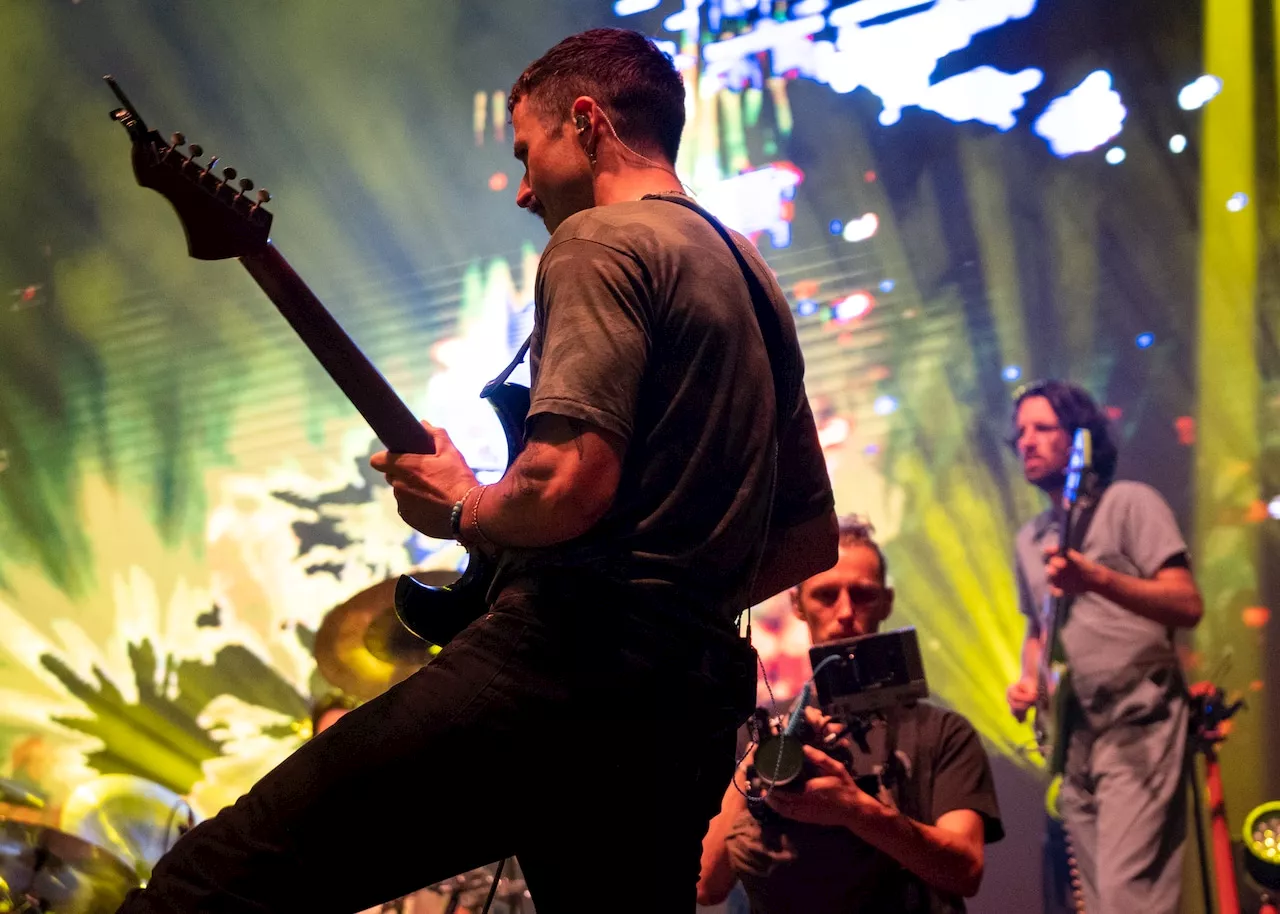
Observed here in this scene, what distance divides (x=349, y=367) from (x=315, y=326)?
74 millimetres

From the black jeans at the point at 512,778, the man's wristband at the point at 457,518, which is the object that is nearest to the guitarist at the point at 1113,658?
the black jeans at the point at 512,778

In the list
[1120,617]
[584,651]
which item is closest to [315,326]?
[584,651]

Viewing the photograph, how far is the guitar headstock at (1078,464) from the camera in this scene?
3.81 m

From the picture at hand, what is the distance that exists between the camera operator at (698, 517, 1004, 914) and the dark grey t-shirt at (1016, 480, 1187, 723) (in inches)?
58.0

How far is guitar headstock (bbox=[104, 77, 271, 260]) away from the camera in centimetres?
168

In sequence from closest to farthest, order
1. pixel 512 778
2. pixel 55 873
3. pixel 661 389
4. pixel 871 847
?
pixel 512 778 → pixel 661 389 → pixel 871 847 → pixel 55 873

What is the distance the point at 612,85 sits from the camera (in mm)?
1689

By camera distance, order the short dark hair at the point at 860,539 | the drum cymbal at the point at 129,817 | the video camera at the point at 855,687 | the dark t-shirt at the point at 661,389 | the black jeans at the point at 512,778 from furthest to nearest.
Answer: the drum cymbal at the point at 129,817 < the short dark hair at the point at 860,539 < the video camera at the point at 855,687 < the dark t-shirt at the point at 661,389 < the black jeans at the point at 512,778

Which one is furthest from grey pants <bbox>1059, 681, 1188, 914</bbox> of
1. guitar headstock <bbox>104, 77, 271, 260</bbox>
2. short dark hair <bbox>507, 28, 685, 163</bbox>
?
guitar headstock <bbox>104, 77, 271, 260</bbox>

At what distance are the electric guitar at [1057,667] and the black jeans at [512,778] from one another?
2.73m

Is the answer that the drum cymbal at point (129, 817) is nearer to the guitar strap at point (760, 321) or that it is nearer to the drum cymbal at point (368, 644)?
the drum cymbal at point (368, 644)

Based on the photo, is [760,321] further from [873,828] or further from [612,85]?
[873,828]

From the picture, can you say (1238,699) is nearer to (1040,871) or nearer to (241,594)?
(1040,871)

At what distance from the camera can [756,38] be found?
192 inches
